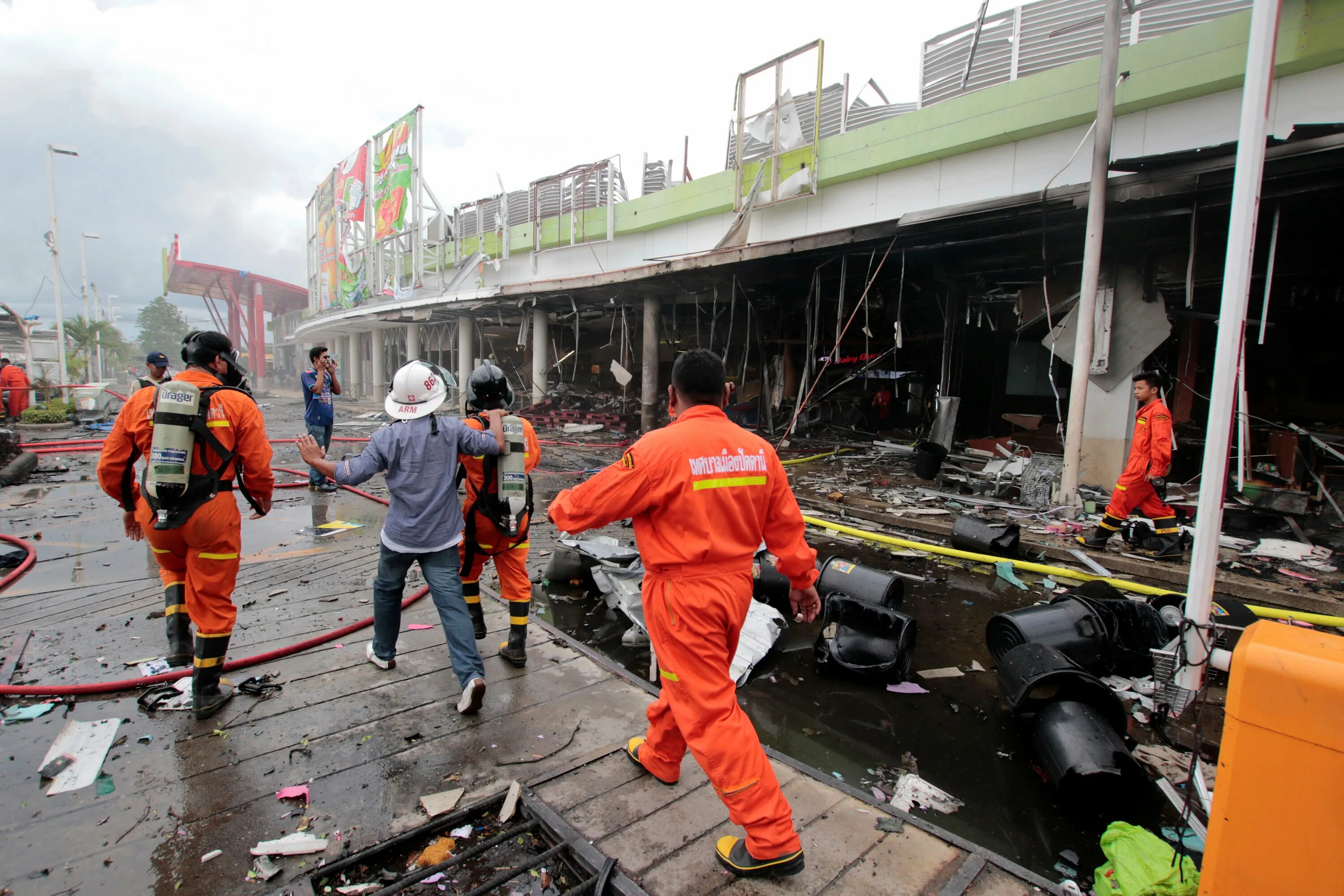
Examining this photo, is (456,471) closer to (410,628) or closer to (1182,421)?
(410,628)

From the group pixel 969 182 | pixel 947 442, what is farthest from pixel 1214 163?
pixel 947 442

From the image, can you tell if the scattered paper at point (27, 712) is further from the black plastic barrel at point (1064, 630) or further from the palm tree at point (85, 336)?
the palm tree at point (85, 336)

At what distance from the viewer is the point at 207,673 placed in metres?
2.86

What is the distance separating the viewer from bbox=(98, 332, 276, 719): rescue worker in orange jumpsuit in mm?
2852

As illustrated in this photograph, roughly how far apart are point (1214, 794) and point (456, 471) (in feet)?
10.0

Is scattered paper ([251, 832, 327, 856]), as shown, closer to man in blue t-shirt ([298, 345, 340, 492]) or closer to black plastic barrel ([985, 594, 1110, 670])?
black plastic barrel ([985, 594, 1110, 670])

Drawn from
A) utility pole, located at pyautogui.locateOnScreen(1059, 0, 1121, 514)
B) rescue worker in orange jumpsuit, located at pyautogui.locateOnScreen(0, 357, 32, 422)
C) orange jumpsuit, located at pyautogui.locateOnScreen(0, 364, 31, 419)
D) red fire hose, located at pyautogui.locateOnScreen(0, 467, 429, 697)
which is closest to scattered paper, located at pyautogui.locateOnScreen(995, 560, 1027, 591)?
utility pole, located at pyautogui.locateOnScreen(1059, 0, 1121, 514)

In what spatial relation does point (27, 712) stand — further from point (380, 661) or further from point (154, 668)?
point (380, 661)

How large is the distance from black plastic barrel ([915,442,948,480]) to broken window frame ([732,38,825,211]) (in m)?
6.01

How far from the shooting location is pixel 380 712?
290cm

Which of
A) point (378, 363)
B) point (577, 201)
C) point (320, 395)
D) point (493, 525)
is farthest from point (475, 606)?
point (378, 363)

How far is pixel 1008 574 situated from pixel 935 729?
8.80 ft

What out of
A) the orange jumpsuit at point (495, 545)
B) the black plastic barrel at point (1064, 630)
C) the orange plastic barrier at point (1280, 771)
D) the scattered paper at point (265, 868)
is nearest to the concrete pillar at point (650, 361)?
the orange jumpsuit at point (495, 545)

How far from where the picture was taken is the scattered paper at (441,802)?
7.38 feet
